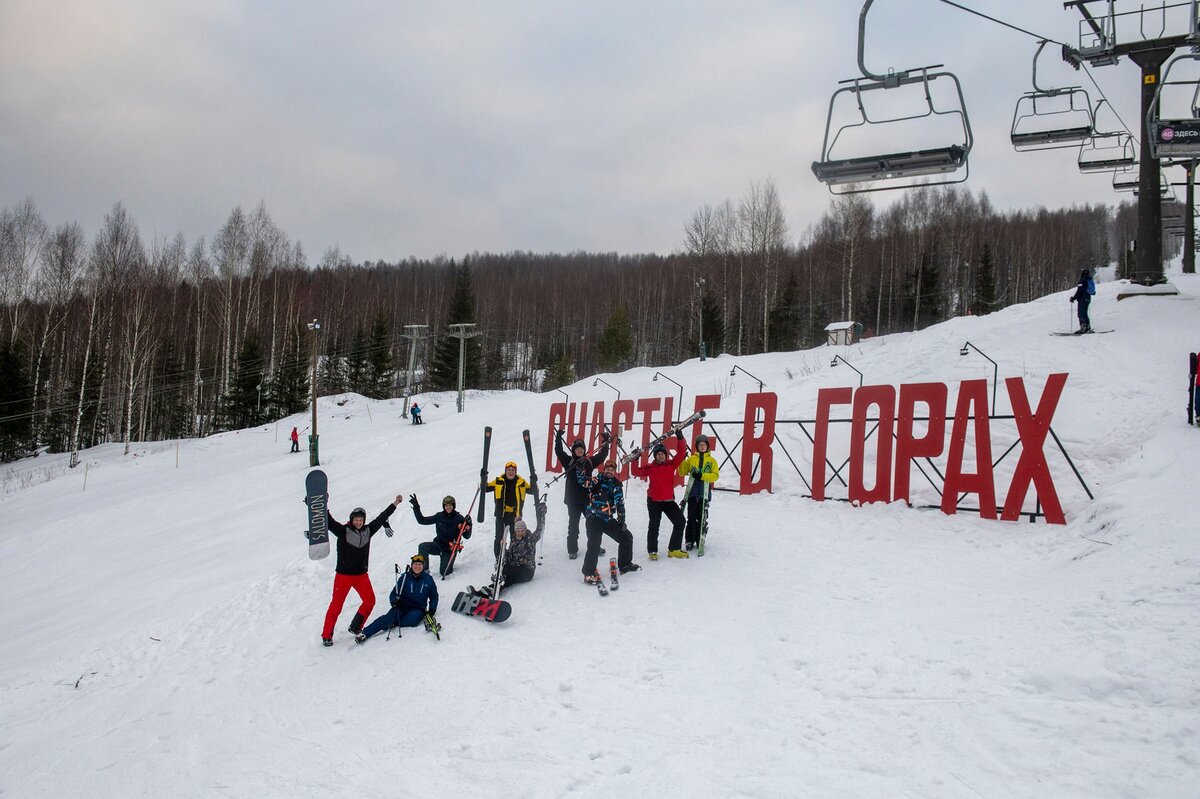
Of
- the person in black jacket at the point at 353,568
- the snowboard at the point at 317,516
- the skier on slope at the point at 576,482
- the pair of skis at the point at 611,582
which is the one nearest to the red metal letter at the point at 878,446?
the skier on slope at the point at 576,482

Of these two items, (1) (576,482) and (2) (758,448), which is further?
(2) (758,448)

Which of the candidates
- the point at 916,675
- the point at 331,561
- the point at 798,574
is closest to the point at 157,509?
the point at 331,561

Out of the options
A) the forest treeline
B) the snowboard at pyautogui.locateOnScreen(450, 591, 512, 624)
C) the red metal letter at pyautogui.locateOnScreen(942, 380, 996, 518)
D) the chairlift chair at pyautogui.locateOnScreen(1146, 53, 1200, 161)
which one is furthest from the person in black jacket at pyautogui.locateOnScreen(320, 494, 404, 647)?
the forest treeline

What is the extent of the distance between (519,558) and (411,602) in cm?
144

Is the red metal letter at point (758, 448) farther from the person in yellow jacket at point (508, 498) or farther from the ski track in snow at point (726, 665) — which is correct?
the person in yellow jacket at point (508, 498)

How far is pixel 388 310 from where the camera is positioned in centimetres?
6294

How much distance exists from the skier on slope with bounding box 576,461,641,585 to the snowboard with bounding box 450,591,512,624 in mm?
1245

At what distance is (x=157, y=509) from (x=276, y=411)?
2353cm

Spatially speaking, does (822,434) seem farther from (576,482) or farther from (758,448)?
(576,482)

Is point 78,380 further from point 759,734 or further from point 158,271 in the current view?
point 759,734

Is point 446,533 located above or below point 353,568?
above

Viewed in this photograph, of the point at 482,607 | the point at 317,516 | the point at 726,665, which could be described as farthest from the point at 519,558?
the point at 726,665

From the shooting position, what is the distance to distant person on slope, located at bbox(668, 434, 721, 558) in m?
8.19

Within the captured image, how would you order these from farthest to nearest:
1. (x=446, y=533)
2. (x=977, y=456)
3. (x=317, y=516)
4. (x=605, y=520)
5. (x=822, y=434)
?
1. (x=822, y=434)
2. (x=977, y=456)
3. (x=446, y=533)
4. (x=605, y=520)
5. (x=317, y=516)
